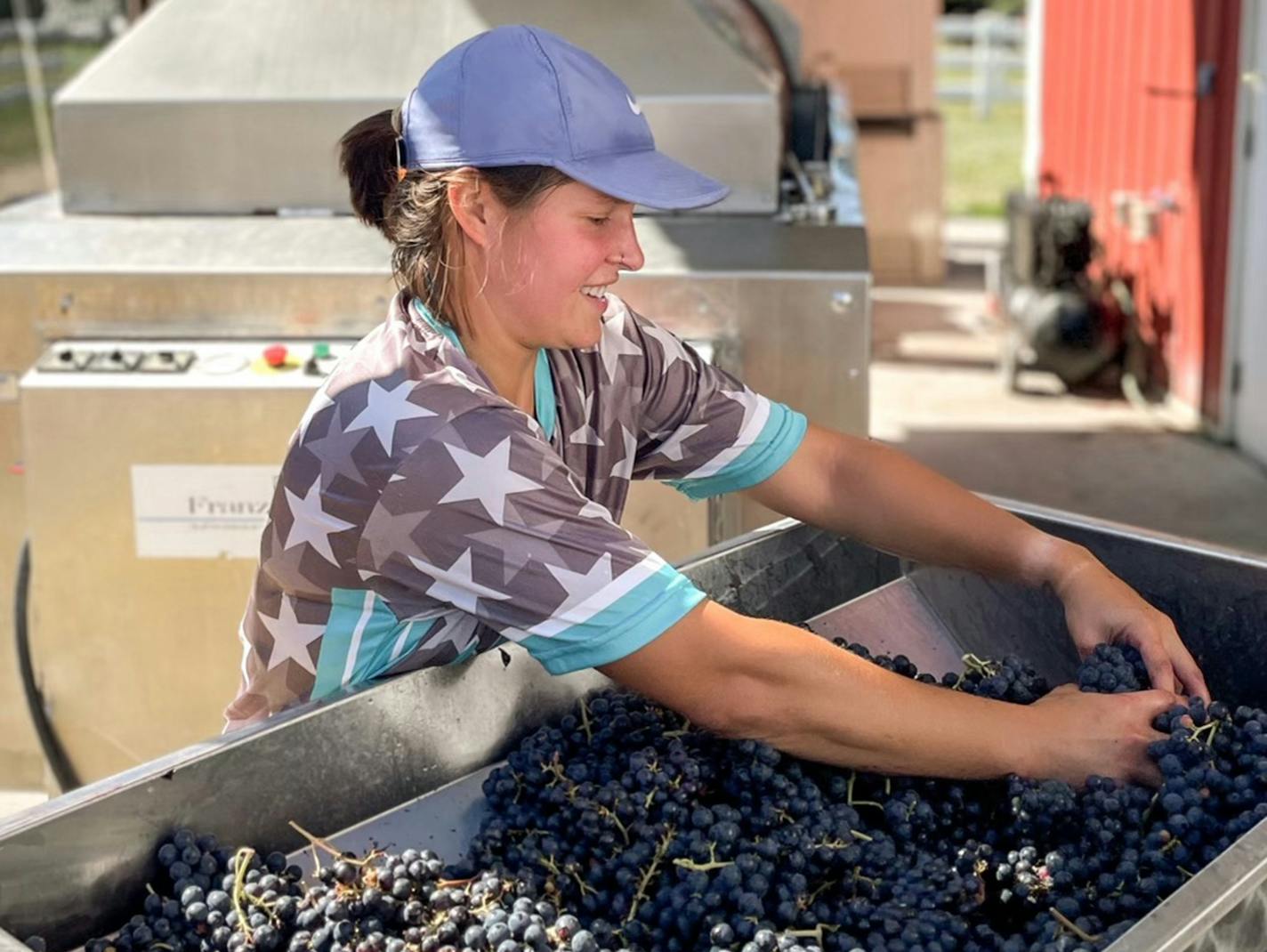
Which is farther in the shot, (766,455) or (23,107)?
(23,107)

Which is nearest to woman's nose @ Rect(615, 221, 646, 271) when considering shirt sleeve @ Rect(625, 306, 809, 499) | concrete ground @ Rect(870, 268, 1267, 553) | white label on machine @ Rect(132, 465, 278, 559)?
shirt sleeve @ Rect(625, 306, 809, 499)

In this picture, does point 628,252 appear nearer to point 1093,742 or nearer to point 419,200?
point 419,200

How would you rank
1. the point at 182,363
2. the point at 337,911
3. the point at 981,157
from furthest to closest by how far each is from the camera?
the point at 981,157 → the point at 182,363 → the point at 337,911

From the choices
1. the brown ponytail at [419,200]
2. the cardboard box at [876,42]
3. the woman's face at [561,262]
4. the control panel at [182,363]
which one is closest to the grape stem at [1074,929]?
the woman's face at [561,262]

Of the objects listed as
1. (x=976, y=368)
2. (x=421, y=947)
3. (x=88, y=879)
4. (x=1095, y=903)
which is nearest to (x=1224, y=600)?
(x=1095, y=903)

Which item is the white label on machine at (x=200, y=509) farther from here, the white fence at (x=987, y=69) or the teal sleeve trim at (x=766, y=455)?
the white fence at (x=987, y=69)

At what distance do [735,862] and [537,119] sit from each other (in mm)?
806

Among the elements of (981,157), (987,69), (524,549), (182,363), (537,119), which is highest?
(537,119)

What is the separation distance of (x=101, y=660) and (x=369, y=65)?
1.46 m

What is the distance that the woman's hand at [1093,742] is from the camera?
1707mm

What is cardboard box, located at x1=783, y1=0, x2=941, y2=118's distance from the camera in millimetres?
8938

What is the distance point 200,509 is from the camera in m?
3.14

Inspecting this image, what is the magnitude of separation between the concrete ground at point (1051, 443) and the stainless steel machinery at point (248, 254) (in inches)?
93.4

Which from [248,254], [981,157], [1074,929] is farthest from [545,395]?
[981,157]
